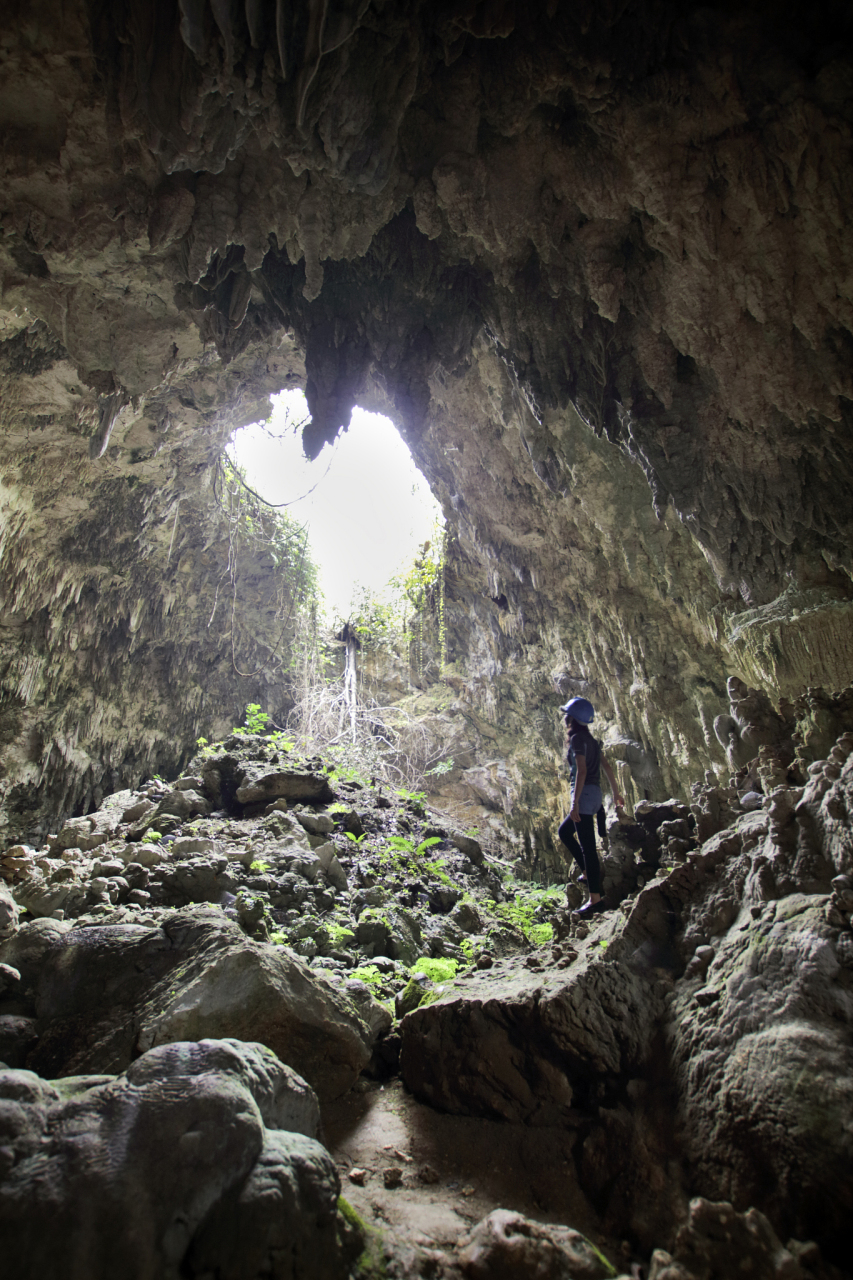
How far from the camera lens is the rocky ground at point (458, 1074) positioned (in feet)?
4.75

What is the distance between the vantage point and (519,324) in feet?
17.7

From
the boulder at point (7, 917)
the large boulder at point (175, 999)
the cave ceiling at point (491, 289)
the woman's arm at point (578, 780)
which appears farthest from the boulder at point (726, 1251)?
the cave ceiling at point (491, 289)

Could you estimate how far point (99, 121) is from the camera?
3.65m

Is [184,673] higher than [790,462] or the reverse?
higher

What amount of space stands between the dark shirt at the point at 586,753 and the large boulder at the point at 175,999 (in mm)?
2431

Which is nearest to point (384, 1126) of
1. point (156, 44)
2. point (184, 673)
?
point (156, 44)

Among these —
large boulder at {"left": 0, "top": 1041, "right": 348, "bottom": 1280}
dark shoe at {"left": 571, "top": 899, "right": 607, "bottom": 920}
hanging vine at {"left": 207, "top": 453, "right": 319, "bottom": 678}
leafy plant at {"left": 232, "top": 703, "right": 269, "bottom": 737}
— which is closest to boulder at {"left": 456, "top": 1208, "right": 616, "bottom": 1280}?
large boulder at {"left": 0, "top": 1041, "right": 348, "bottom": 1280}

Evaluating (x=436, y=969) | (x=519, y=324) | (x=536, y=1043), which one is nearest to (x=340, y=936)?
(x=436, y=969)

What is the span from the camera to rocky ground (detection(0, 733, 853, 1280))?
4.75 ft

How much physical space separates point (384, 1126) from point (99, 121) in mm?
6133

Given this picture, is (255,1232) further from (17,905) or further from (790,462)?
(790,462)

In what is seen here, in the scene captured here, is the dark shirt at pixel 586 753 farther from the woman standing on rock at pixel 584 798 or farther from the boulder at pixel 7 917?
the boulder at pixel 7 917

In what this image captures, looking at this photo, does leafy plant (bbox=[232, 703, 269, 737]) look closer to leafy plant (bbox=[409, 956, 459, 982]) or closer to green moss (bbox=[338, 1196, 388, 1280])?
leafy plant (bbox=[409, 956, 459, 982])

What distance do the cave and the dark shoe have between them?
2.15 feet
